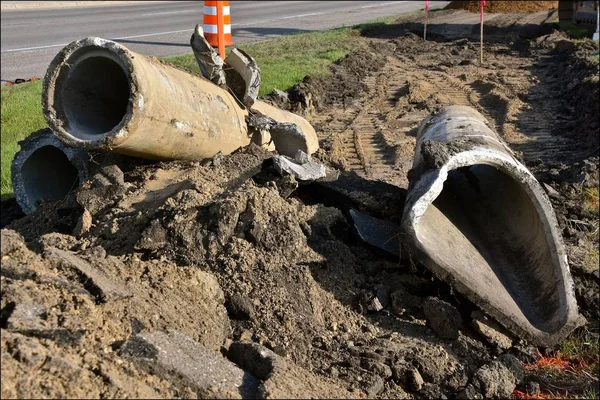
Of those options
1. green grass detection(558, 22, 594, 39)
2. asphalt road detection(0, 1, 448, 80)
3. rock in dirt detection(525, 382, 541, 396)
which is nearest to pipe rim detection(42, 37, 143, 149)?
rock in dirt detection(525, 382, 541, 396)

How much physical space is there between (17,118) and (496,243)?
6106 millimetres

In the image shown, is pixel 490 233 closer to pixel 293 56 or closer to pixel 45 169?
pixel 45 169

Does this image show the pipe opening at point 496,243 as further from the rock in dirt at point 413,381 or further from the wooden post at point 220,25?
the wooden post at point 220,25

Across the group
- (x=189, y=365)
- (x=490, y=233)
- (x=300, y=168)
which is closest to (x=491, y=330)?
(x=490, y=233)

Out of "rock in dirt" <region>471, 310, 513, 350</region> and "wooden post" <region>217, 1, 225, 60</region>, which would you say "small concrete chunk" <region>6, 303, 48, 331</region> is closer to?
"rock in dirt" <region>471, 310, 513, 350</region>

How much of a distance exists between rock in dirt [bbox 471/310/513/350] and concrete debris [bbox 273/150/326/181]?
1.60 metres

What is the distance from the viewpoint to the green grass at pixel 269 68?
9008mm

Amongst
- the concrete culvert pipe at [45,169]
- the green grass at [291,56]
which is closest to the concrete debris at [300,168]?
the concrete culvert pipe at [45,169]

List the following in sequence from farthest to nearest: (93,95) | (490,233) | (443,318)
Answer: (490,233)
(93,95)
(443,318)

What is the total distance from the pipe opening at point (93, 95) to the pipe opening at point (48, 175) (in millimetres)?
740

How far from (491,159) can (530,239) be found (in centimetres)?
83

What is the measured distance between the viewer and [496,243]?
5.85 metres

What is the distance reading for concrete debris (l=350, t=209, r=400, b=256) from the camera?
17.0ft

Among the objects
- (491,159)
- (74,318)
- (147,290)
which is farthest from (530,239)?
(74,318)
